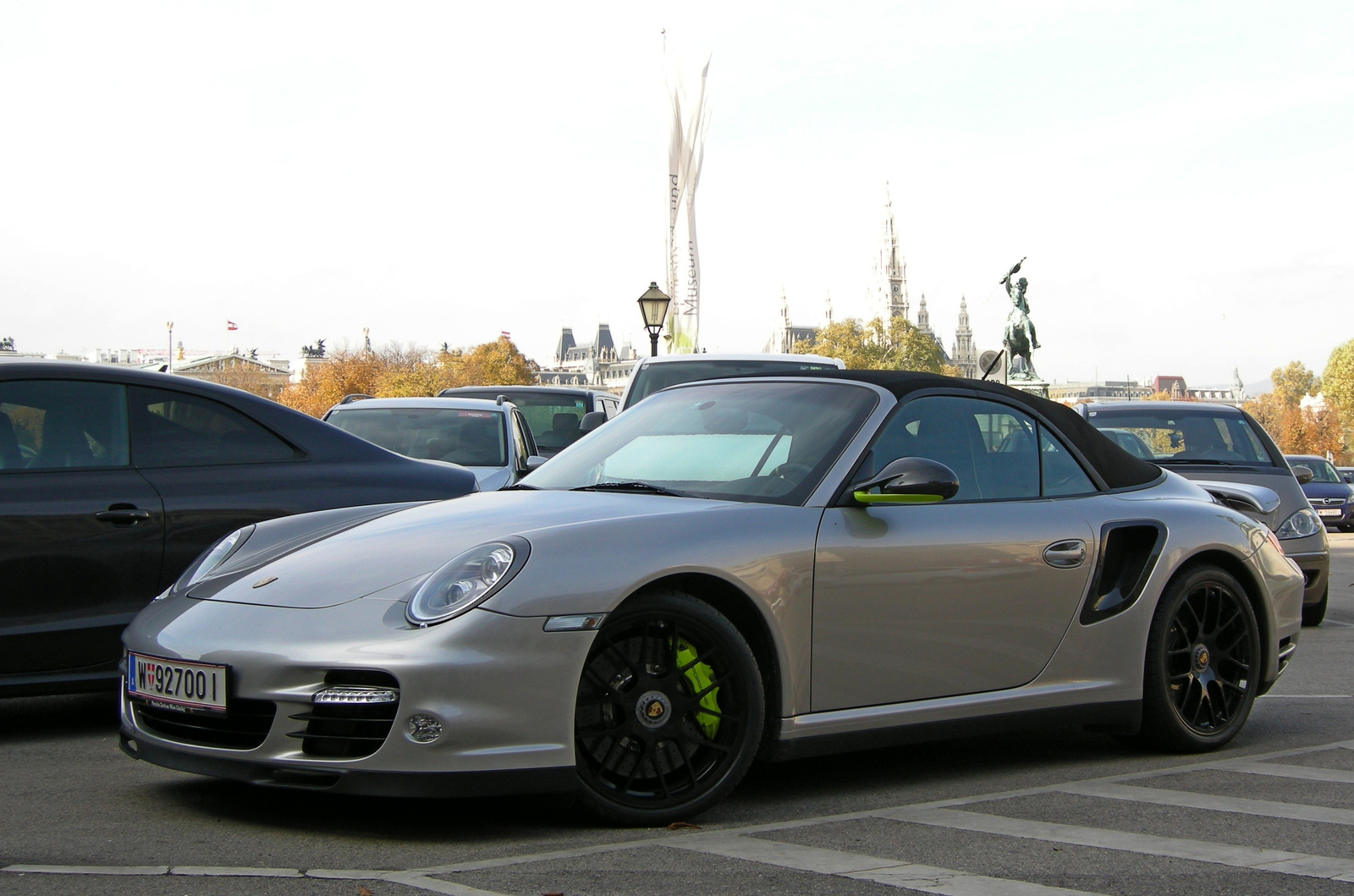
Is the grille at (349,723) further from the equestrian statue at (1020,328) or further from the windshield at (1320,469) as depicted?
the equestrian statue at (1020,328)

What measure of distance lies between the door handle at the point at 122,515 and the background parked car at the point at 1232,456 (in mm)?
7378

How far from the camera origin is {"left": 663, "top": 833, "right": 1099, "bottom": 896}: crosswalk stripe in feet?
11.5

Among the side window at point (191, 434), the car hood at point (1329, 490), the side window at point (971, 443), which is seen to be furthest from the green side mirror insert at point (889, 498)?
the car hood at point (1329, 490)

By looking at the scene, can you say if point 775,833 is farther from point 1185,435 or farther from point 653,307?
point 653,307

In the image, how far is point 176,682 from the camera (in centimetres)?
413

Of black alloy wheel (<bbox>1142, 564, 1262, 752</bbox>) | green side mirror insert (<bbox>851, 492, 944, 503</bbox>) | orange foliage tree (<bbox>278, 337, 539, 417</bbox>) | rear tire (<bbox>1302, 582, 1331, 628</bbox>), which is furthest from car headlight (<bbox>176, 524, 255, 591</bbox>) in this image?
orange foliage tree (<bbox>278, 337, 539, 417</bbox>)

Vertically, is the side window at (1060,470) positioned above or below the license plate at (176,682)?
above

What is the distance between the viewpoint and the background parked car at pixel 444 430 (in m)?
11.5

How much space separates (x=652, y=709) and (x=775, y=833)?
473mm

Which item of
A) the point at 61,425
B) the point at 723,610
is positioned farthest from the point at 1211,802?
the point at 61,425

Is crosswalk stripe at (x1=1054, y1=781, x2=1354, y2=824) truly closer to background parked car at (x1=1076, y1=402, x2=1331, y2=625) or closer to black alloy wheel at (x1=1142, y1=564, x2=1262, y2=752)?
black alloy wheel at (x1=1142, y1=564, x2=1262, y2=752)

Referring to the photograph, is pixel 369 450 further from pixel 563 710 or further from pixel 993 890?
pixel 993 890

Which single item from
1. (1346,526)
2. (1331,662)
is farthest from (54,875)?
(1346,526)

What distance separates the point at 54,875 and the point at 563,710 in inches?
50.4
